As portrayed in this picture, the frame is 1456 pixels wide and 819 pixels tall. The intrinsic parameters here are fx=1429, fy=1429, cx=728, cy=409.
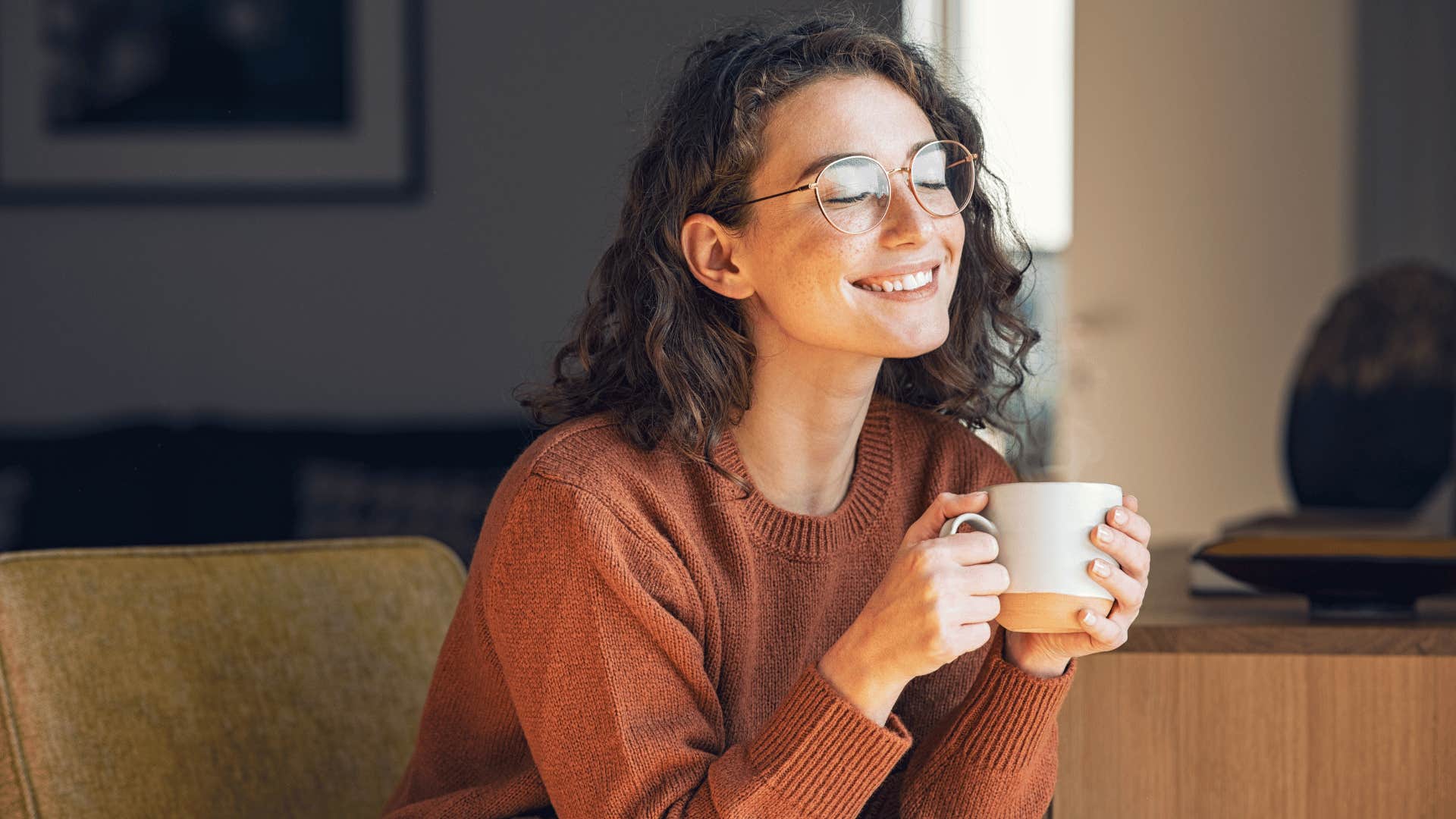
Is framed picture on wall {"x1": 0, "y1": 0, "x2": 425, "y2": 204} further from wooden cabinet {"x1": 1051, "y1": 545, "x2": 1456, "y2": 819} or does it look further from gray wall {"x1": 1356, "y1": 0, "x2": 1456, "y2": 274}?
gray wall {"x1": 1356, "y1": 0, "x2": 1456, "y2": 274}

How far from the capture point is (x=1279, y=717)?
1090 millimetres

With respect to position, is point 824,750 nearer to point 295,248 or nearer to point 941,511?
point 941,511

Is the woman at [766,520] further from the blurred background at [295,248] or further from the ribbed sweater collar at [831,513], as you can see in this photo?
the blurred background at [295,248]

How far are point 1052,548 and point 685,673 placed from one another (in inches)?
11.3

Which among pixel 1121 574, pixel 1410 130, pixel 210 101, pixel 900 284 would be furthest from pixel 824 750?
pixel 1410 130

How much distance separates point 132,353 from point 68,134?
0.47 metres

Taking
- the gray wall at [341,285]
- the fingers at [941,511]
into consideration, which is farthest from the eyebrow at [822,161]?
the gray wall at [341,285]

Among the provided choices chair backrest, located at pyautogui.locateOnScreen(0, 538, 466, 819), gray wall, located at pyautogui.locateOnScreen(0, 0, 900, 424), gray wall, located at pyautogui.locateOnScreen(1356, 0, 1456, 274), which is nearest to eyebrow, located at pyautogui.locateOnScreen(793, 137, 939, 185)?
chair backrest, located at pyautogui.locateOnScreen(0, 538, 466, 819)

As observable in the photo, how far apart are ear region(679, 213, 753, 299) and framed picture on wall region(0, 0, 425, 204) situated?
1.83 metres

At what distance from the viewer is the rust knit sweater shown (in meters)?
0.97

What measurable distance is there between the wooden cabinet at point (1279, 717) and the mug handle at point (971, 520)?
0.23 m

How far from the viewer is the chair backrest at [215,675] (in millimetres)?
1138

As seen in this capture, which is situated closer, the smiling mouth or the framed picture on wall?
the smiling mouth

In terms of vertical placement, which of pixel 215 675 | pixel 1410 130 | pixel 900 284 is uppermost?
pixel 1410 130
